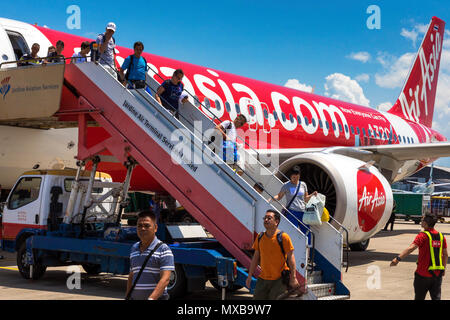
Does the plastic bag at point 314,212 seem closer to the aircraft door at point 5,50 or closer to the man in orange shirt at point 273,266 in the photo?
the man in orange shirt at point 273,266

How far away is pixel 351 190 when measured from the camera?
9.46 metres

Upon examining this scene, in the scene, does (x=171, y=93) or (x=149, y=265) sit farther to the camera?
(x=171, y=93)

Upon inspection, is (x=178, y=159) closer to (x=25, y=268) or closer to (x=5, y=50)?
(x=25, y=268)

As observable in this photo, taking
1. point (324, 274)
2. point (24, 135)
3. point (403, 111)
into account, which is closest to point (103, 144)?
point (24, 135)

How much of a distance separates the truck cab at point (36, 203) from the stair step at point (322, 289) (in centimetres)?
392

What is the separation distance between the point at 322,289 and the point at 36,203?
4404 millimetres

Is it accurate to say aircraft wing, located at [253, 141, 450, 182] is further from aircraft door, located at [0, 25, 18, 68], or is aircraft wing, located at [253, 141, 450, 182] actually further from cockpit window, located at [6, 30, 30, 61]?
aircraft door, located at [0, 25, 18, 68]

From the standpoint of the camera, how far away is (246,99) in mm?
14375

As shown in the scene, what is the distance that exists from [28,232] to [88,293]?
5.58ft

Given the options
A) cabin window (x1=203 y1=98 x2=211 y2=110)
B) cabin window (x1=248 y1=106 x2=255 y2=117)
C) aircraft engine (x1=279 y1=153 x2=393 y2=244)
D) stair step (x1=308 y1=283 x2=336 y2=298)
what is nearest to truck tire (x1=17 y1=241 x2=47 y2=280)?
stair step (x1=308 y1=283 x2=336 y2=298)

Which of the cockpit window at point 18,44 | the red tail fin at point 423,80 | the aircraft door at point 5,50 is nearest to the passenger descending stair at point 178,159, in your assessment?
the aircraft door at point 5,50

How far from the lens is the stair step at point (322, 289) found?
6880mm

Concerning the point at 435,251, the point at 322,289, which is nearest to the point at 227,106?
the point at 322,289
